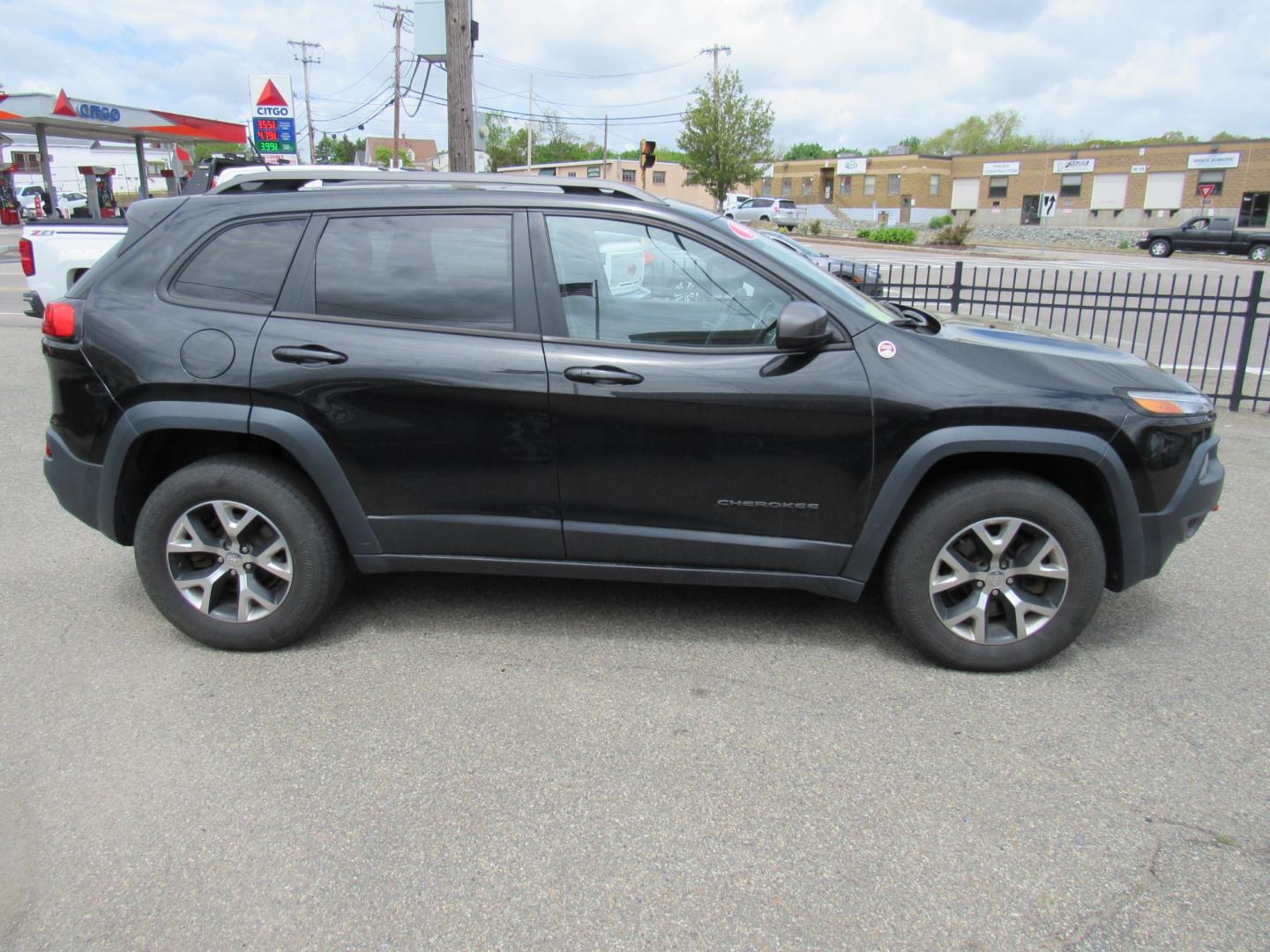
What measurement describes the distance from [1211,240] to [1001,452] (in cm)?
4100

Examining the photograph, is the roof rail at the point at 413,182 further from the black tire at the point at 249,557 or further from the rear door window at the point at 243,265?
the black tire at the point at 249,557

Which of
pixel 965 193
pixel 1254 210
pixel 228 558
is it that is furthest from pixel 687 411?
pixel 965 193

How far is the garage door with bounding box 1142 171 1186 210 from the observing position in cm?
6109

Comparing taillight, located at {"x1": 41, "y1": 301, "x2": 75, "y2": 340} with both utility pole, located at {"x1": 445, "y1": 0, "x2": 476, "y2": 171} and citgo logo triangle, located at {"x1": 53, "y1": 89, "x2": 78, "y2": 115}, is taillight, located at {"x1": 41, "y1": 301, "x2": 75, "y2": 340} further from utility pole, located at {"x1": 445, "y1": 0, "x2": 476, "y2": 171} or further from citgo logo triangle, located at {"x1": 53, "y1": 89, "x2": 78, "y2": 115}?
citgo logo triangle, located at {"x1": 53, "y1": 89, "x2": 78, "y2": 115}

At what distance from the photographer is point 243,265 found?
144 inches

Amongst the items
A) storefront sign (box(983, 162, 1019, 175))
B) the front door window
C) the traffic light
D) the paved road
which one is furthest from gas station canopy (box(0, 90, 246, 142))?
storefront sign (box(983, 162, 1019, 175))

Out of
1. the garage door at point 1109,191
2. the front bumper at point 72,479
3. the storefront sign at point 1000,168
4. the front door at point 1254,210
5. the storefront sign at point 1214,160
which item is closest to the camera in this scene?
the front bumper at point 72,479

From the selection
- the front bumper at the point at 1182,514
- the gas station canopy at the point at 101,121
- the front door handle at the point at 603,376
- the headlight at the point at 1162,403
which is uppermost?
the gas station canopy at the point at 101,121

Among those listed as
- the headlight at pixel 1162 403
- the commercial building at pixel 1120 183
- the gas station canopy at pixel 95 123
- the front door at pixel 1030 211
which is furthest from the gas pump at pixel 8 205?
the front door at pixel 1030 211

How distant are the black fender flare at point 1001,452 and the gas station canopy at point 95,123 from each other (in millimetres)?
23723

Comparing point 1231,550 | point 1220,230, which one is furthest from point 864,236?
point 1231,550

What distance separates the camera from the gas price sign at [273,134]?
20.0 m

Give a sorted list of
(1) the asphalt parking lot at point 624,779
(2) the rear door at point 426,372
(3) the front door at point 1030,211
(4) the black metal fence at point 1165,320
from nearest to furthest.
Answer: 1. (1) the asphalt parking lot at point 624,779
2. (2) the rear door at point 426,372
3. (4) the black metal fence at point 1165,320
4. (3) the front door at point 1030,211

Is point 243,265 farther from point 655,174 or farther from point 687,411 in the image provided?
point 655,174
